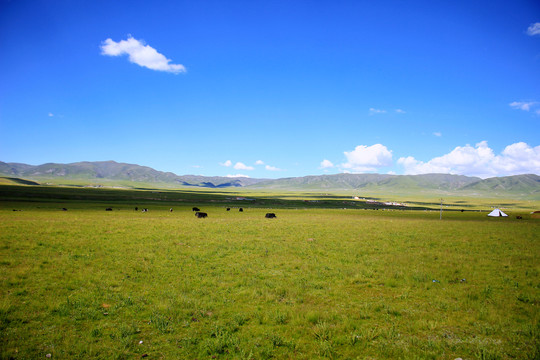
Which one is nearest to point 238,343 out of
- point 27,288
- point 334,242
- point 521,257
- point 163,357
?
point 163,357

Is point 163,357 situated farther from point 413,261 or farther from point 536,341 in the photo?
point 413,261

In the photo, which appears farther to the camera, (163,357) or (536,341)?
(536,341)

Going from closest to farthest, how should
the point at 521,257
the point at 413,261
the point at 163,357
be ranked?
the point at 163,357 → the point at 413,261 → the point at 521,257

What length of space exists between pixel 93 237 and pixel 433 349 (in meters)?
25.9

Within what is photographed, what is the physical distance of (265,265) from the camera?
17906 mm

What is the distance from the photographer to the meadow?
8.55 meters

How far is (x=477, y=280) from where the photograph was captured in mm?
15531

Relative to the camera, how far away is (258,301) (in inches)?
482

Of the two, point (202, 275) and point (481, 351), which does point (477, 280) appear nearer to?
point (481, 351)

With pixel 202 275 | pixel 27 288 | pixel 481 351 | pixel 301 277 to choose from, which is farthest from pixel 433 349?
pixel 27 288

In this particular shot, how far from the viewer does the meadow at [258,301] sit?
855 cm

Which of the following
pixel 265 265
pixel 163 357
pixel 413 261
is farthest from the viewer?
pixel 413 261

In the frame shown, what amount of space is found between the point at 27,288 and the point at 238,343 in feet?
36.9

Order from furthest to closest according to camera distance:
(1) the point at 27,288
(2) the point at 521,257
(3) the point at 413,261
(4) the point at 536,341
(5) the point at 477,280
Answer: (2) the point at 521,257
(3) the point at 413,261
(5) the point at 477,280
(1) the point at 27,288
(4) the point at 536,341
